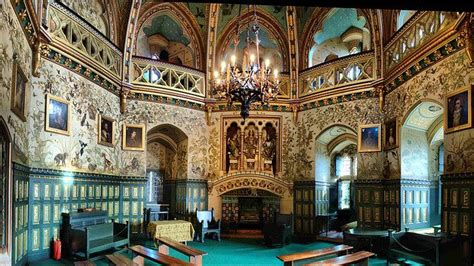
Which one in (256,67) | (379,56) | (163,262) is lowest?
(163,262)

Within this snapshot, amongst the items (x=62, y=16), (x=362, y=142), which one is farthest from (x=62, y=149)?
(x=362, y=142)

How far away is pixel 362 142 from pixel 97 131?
8940mm

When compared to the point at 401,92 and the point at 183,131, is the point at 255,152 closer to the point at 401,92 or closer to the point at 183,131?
the point at 183,131

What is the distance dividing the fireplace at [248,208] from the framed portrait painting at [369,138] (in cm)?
445

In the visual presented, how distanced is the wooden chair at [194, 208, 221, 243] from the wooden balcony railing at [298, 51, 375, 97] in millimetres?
6217

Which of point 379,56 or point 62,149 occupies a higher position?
point 379,56

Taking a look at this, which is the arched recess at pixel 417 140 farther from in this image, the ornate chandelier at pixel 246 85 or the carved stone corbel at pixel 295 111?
the carved stone corbel at pixel 295 111

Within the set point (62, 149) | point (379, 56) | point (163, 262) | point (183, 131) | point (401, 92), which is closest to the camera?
point (163, 262)

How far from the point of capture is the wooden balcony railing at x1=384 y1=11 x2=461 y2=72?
943 centimetres

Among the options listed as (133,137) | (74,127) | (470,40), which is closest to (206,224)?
(133,137)

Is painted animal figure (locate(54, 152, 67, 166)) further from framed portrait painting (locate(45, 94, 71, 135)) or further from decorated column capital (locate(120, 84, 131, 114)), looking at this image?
decorated column capital (locate(120, 84, 131, 114))

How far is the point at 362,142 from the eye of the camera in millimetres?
13891

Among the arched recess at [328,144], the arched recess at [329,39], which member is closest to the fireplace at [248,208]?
the arched recess at [328,144]

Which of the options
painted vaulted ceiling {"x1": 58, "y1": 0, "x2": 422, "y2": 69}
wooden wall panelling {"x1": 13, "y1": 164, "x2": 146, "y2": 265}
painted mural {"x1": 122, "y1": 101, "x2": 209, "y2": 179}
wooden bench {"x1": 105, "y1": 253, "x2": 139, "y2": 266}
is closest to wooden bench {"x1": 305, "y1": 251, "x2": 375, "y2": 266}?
wooden bench {"x1": 105, "y1": 253, "x2": 139, "y2": 266}
